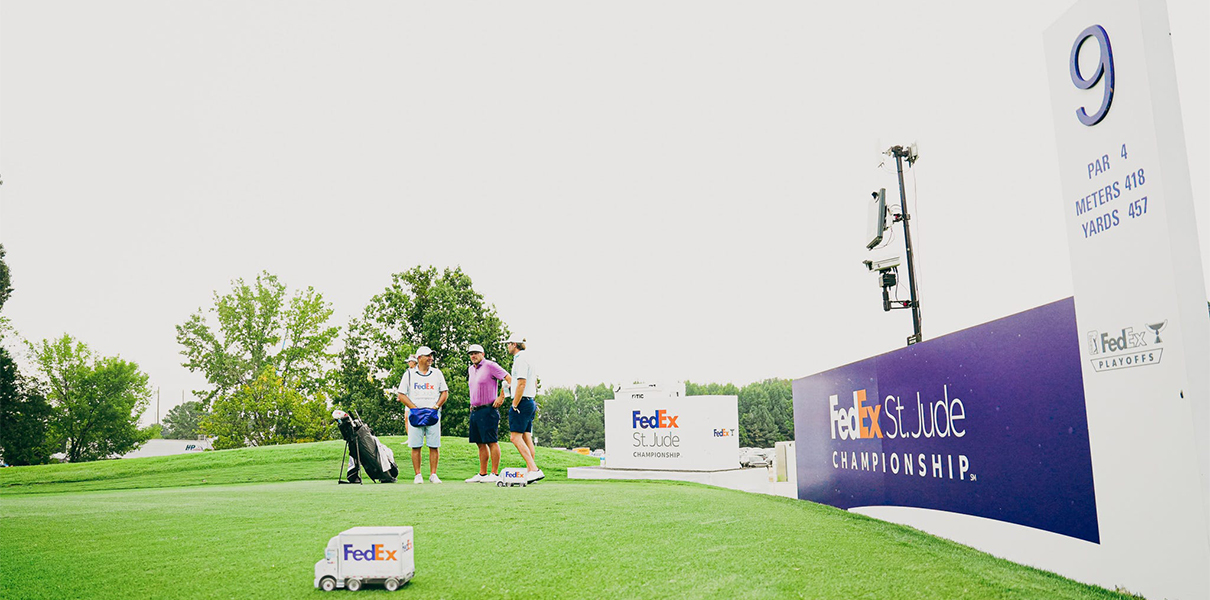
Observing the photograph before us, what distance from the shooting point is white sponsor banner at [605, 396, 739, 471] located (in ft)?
71.4

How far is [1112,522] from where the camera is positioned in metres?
2.99

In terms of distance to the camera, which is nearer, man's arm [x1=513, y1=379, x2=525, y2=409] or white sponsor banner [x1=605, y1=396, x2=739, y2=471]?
man's arm [x1=513, y1=379, x2=525, y2=409]

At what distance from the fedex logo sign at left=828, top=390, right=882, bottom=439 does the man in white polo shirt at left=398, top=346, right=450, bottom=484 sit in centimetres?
450

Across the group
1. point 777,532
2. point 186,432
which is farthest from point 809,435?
point 186,432

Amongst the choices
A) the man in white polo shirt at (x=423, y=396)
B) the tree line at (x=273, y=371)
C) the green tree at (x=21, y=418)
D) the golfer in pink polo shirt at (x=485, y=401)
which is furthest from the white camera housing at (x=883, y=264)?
the green tree at (x=21, y=418)

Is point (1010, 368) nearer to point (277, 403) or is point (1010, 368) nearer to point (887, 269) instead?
point (887, 269)

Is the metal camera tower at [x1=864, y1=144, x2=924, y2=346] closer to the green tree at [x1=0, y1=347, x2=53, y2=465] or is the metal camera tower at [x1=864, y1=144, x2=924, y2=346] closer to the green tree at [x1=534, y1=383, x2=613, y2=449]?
the green tree at [x1=0, y1=347, x2=53, y2=465]

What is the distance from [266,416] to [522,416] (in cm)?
3502

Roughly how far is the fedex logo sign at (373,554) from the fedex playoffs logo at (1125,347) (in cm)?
300

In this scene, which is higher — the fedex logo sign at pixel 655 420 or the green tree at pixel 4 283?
the green tree at pixel 4 283

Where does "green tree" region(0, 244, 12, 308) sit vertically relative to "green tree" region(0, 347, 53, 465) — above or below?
above

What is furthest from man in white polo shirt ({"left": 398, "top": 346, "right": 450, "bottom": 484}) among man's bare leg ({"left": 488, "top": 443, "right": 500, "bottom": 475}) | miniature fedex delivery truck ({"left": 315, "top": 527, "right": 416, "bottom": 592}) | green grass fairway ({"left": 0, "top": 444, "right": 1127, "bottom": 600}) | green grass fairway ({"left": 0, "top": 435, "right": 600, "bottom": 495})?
miniature fedex delivery truck ({"left": 315, "top": 527, "right": 416, "bottom": 592})

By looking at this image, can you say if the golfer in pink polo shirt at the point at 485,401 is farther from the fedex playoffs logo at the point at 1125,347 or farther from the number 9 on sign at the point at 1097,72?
the number 9 on sign at the point at 1097,72

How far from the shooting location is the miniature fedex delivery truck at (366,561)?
9.19 ft
